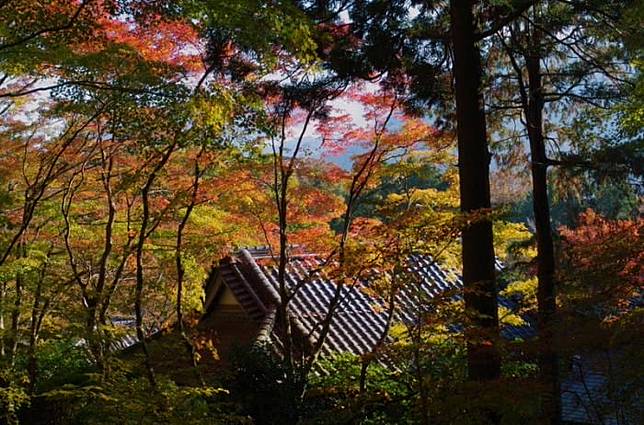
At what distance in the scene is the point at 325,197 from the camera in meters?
9.64

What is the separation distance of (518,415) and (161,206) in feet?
21.7

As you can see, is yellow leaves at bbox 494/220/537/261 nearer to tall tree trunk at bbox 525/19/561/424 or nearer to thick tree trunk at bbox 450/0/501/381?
tall tree trunk at bbox 525/19/561/424

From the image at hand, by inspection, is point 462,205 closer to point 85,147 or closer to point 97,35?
point 97,35

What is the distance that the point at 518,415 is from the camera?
4637 mm

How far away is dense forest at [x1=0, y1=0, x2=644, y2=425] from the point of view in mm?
5191

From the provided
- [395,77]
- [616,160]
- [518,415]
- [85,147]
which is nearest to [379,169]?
[395,77]

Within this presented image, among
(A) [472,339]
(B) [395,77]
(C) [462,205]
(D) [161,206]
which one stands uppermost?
(B) [395,77]

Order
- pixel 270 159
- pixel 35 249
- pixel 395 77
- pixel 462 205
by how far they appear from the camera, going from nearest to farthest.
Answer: pixel 462 205 → pixel 395 77 → pixel 270 159 → pixel 35 249

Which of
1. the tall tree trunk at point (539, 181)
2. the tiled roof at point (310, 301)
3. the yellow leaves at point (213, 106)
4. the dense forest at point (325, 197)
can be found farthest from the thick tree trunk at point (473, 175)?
the tiled roof at point (310, 301)

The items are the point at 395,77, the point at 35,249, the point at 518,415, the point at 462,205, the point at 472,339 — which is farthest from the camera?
the point at 35,249

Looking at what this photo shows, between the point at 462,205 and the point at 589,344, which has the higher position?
the point at 462,205

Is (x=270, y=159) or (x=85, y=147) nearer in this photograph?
(x=270, y=159)

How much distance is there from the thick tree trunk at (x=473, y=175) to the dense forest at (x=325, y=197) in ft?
0.07

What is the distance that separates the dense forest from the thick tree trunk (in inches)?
0.9
